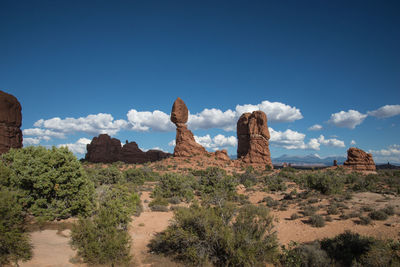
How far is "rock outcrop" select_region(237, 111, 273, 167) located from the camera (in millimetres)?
43438

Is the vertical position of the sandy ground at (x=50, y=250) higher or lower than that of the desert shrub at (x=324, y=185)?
lower

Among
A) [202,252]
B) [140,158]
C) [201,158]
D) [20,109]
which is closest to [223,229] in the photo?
[202,252]

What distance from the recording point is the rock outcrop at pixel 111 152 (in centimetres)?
5450

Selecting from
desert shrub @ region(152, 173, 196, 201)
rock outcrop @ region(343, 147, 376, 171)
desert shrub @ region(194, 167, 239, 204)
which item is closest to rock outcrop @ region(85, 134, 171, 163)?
desert shrub @ region(152, 173, 196, 201)

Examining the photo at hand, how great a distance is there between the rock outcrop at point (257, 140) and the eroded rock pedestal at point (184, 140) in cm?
510

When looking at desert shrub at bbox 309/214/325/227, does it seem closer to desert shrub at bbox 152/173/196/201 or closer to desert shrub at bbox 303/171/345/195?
desert shrub at bbox 303/171/345/195

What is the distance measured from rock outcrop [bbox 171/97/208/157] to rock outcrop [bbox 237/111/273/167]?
32.0 ft

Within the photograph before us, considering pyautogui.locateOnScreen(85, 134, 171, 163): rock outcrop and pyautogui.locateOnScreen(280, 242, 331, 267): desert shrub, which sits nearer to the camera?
pyautogui.locateOnScreen(280, 242, 331, 267): desert shrub

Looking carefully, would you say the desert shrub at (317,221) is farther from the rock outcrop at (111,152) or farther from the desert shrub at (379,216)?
the rock outcrop at (111,152)

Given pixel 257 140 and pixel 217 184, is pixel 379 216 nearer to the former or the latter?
pixel 217 184

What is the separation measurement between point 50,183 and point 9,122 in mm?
31978

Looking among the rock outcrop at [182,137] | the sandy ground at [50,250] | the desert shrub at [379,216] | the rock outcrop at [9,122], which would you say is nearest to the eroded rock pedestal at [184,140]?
the rock outcrop at [182,137]

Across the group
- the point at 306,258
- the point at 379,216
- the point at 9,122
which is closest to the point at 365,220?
the point at 379,216

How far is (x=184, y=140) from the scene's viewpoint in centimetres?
4641
